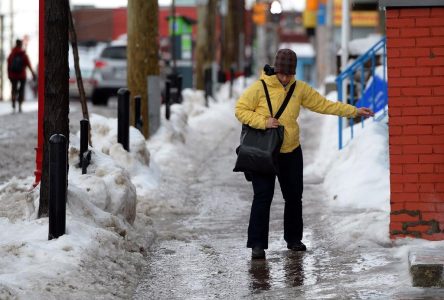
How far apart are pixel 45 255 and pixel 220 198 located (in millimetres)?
5645

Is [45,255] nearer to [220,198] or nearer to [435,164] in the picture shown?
[435,164]

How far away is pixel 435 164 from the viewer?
31.8 ft

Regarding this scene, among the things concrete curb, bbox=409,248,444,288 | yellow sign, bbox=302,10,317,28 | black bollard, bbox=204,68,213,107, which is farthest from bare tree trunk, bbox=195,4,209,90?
yellow sign, bbox=302,10,317,28

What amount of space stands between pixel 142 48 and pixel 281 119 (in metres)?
8.98

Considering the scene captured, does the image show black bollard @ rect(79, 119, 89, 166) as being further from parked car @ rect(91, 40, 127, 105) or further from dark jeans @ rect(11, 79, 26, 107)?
parked car @ rect(91, 40, 127, 105)

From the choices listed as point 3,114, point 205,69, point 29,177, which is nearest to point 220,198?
point 29,177

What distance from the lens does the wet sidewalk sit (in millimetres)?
8258

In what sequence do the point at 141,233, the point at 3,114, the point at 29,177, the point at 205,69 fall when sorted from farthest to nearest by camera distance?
the point at 205,69 → the point at 3,114 → the point at 29,177 → the point at 141,233

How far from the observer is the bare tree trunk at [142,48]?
18.1 meters

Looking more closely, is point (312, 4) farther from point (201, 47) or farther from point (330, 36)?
point (201, 47)

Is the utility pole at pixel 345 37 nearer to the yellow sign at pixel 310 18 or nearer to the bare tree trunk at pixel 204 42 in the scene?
the bare tree trunk at pixel 204 42

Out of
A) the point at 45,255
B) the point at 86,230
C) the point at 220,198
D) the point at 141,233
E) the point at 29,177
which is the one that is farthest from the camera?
the point at 29,177

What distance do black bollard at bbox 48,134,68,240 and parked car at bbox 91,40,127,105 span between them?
23.0 meters

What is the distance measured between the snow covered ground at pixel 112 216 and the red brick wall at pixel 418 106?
1.29 feet
